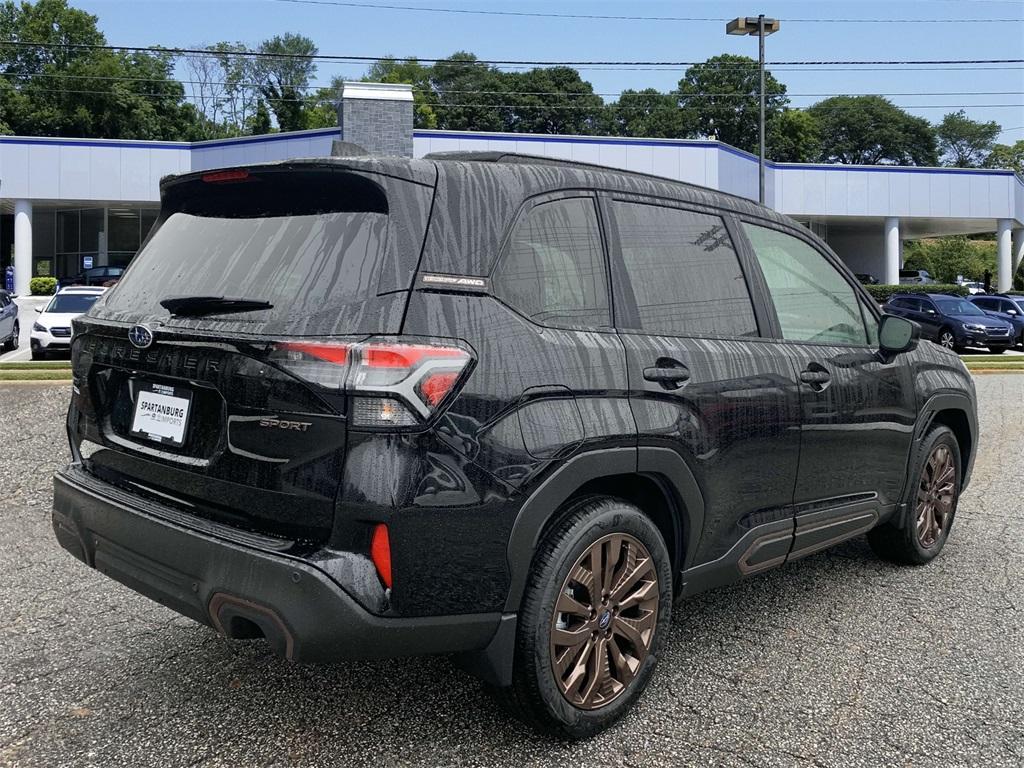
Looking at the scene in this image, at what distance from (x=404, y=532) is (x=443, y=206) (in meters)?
A: 0.97

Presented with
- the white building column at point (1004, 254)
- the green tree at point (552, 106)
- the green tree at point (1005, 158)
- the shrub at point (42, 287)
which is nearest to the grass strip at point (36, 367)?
the shrub at point (42, 287)

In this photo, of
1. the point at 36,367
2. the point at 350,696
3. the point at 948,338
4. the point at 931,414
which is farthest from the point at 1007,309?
the point at 350,696

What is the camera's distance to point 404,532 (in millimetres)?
2393

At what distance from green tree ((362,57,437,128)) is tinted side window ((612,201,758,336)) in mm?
80937

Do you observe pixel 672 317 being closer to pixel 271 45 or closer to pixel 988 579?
pixel 988 579

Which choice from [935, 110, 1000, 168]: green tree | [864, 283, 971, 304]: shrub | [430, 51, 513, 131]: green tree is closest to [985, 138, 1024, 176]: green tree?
[935, 110, 1000, 168]: green tree

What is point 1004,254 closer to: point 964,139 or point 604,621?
point 604,621

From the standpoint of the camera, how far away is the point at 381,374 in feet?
7.77

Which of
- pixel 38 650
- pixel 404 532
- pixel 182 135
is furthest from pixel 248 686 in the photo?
pixel 182 135

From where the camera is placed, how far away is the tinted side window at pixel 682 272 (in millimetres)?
3188

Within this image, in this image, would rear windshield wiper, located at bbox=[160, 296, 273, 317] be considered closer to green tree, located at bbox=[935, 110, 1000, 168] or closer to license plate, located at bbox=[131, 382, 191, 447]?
license plate, located at bbox=[131, 382, 191, 447]

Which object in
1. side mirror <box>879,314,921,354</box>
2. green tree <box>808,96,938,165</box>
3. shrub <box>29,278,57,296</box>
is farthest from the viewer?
green tree <box>808,96,938,165</box>

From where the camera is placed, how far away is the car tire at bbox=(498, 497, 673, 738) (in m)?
2.69

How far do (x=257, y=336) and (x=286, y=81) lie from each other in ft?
317
